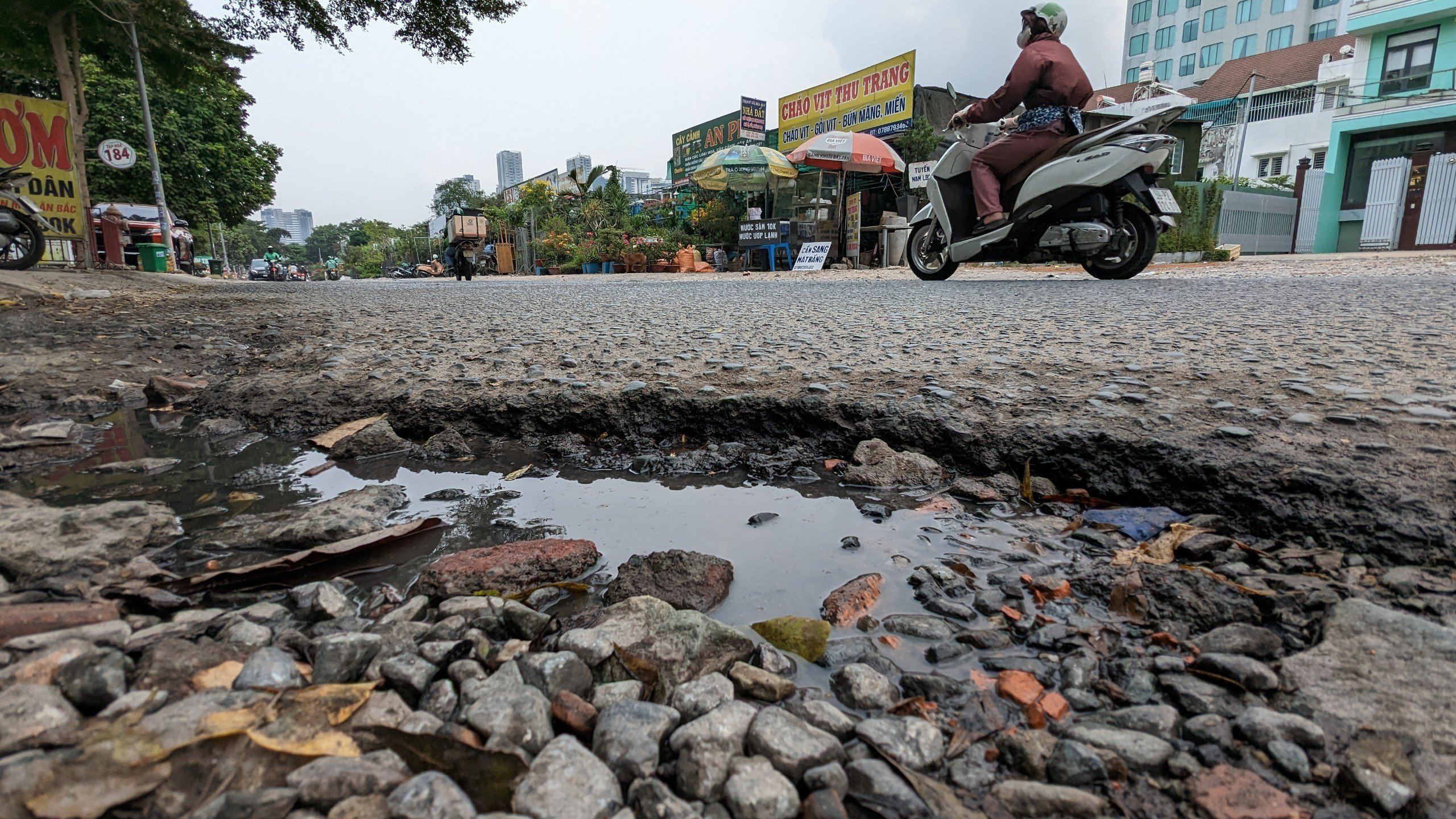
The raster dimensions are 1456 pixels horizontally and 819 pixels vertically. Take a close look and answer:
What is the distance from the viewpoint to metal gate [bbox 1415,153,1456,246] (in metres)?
15.4

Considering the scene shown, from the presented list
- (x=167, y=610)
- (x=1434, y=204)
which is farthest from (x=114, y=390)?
(x=1434, y=204)

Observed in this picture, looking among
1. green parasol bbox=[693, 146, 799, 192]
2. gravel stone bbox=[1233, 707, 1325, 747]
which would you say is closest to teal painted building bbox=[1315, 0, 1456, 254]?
green parasol bbox=[693, 146, 799, 192]

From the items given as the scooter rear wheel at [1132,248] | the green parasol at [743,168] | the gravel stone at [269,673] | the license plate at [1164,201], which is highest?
the green parasol at [743,168]

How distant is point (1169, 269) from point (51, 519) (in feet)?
33.4

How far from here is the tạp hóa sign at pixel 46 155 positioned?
7680 millimetres

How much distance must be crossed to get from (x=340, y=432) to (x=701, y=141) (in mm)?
24438

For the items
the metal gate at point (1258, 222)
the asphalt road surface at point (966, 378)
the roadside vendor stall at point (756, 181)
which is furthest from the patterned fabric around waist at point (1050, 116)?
the metal gate at point (1258, 222)

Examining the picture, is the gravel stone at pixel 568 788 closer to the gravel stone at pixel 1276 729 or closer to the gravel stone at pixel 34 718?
the gravel stone at pixel 34 718

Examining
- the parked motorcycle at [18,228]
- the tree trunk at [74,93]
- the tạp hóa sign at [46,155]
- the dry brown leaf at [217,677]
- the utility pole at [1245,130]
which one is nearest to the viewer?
the dry brown leaf at [217,677]

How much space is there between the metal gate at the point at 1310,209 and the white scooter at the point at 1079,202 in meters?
18.3

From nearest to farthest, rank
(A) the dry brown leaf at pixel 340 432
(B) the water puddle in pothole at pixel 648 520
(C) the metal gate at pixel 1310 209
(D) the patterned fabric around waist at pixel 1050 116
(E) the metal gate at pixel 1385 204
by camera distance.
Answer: (B) the water puddle in pothole at pixel 648 520 < (A) the dry brown leaf at pixel 340 432 < (D) the patterned fabric around waist at pixel 1050 116 < (E) the metal gate at pixel 1385 204 < (C) the metal gate at pixel 1310 209

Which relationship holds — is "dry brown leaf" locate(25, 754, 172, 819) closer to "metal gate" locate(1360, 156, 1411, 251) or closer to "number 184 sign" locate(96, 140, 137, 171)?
"number 184 sign" locate(96, 140, 137, 171)

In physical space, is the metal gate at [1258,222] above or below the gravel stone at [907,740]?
above

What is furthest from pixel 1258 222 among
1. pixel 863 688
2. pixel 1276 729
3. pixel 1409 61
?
pixel 863 688
